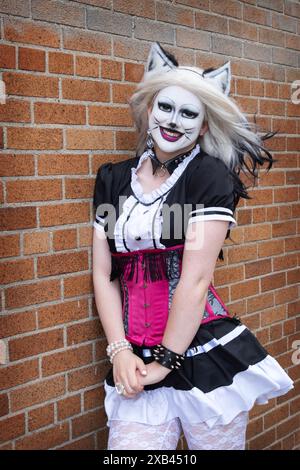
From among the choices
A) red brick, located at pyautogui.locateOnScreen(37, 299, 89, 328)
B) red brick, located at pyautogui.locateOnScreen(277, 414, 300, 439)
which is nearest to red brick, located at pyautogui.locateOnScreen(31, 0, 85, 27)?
red brick, located at pyautogui.locateOnScreen(37, 299, 89, 328)

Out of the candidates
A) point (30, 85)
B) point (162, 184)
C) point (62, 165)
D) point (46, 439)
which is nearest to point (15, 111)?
point (30, 85)

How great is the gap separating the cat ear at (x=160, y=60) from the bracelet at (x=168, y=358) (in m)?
1.09

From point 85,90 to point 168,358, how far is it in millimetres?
1153

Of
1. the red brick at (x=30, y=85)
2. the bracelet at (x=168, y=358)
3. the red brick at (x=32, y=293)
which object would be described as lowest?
the bracelet at (x=168, y=358)

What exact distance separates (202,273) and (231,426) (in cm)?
63

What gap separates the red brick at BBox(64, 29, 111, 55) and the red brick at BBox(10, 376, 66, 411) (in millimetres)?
1384

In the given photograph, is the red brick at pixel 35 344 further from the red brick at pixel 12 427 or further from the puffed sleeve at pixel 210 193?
the puffed sleeve at pixel 210 193

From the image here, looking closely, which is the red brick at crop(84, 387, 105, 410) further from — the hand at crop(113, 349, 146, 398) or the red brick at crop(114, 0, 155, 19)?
the red brick at crop(114, 0, 155, 19)

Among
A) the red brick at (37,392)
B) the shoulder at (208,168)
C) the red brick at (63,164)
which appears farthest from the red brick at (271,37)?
the red brick at (37,392)

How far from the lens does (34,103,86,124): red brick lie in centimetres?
224

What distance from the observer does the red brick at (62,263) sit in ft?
7.57

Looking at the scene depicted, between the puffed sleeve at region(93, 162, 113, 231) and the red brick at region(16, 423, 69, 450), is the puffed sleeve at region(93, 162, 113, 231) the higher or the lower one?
the higher one
